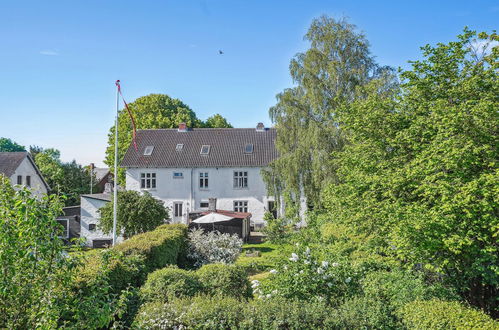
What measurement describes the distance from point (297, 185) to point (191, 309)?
56.3 ft

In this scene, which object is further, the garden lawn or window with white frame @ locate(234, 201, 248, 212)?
window with white frame @ locate(234, 201, 248, 212)

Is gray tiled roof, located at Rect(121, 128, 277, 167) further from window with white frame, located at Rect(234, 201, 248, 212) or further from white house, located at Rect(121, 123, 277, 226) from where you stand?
window with white frame, located at Rect(234, 201, 248, 212)

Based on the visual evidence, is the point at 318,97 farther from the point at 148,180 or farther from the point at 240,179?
the point at 148,180

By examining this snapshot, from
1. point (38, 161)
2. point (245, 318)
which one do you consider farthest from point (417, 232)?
point (38, 161)

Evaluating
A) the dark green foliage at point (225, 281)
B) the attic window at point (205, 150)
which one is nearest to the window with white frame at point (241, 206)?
the attic window at point (205, 150)

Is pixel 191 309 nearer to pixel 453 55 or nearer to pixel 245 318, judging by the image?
pixel 245 318

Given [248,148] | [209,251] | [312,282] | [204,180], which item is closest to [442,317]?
[312,282]

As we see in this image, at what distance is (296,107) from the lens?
26.1 metres

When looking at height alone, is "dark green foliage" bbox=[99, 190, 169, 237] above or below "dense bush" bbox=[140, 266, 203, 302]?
above

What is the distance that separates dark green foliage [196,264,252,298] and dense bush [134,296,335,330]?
223 cm

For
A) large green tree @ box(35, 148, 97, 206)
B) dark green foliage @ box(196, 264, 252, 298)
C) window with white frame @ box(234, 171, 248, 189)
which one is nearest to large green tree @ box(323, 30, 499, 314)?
dark green foliage @ box(196, 264, 252, 298)

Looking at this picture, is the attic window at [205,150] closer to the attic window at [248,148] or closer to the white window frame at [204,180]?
the white window frame at [204,180]

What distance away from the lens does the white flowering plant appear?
11.3 meters

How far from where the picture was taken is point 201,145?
39.3 metres
